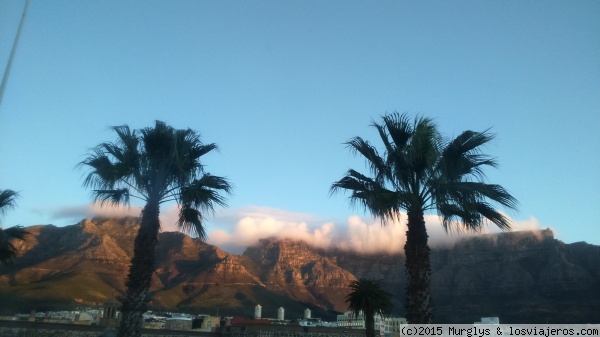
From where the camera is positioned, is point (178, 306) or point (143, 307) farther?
point (178, 306)

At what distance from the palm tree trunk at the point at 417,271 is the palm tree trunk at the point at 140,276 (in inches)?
337

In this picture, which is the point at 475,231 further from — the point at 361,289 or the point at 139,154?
the point at 139,154

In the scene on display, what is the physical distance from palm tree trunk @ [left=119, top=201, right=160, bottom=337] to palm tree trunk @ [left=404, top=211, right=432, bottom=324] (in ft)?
28.1

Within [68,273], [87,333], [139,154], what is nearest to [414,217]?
[139,154]

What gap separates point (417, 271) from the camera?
14.8 m

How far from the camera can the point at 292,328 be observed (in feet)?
253

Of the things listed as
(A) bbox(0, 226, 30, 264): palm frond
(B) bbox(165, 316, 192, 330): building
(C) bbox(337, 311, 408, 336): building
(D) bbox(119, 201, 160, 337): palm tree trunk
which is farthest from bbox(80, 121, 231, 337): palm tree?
(B) bbox(165, 316, 192, 330): building

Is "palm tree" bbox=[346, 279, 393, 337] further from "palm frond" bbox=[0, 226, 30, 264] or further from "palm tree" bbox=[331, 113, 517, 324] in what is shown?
"palm frond" bbox=[0, 226, 30, 264]

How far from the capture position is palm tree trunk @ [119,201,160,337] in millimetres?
16281

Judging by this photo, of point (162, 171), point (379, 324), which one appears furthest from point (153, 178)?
point (379, 324)

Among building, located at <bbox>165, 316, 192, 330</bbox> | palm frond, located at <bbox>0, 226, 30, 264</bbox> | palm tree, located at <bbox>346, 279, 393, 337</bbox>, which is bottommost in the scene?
building, located at <bbox>165, 316, 192, 330</bbox>

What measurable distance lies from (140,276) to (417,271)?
9.07 m

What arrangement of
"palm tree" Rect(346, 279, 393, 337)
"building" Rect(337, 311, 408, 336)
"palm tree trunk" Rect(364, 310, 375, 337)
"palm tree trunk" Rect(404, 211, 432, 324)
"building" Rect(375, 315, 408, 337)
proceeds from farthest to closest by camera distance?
"building" Rect(337, 311, 408, 336) → "building" Rect(375, 315, 408, 337) → "palm tree" Rect(346, 279, 393, 337) → "palm tree trunk" Rect(364, 310, 375, 337) → "palm tree trunk" Rect(404, 211, 432, 324)

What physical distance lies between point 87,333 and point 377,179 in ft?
175
